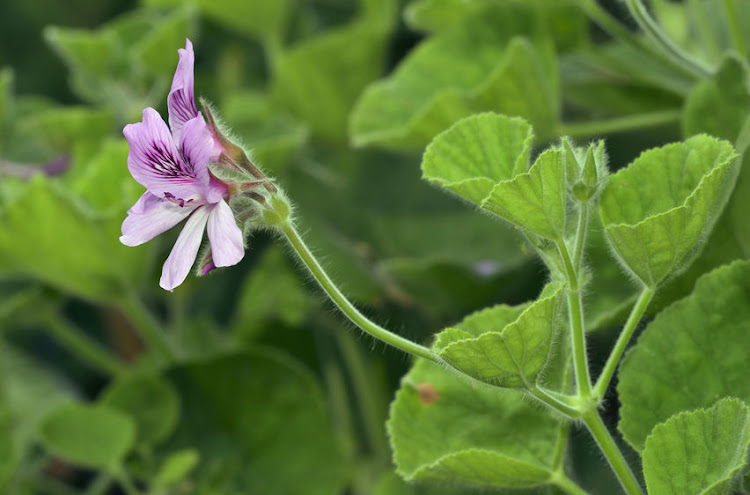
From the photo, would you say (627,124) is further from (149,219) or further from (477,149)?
(149,219)

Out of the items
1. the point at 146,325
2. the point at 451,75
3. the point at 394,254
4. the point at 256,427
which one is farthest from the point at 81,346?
the point at 451,75

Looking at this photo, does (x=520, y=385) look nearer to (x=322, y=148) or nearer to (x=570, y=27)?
(x=570, y=27)

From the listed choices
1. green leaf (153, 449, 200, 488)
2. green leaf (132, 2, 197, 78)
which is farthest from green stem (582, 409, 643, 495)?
green leaf (132, 2, 197, 78)

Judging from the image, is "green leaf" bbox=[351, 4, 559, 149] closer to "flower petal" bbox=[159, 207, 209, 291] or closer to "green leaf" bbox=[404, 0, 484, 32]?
"green leaf" bbox=[404, 0, 484, 32]

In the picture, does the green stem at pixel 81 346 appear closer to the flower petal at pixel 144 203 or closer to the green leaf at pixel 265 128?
the green leaf at pixel 265 128

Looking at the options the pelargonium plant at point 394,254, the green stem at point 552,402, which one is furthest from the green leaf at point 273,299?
the green stem at point 552,402

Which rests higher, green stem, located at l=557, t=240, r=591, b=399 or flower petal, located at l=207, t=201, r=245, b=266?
flower petal, located at l=207, t=201, r=245, b=266
